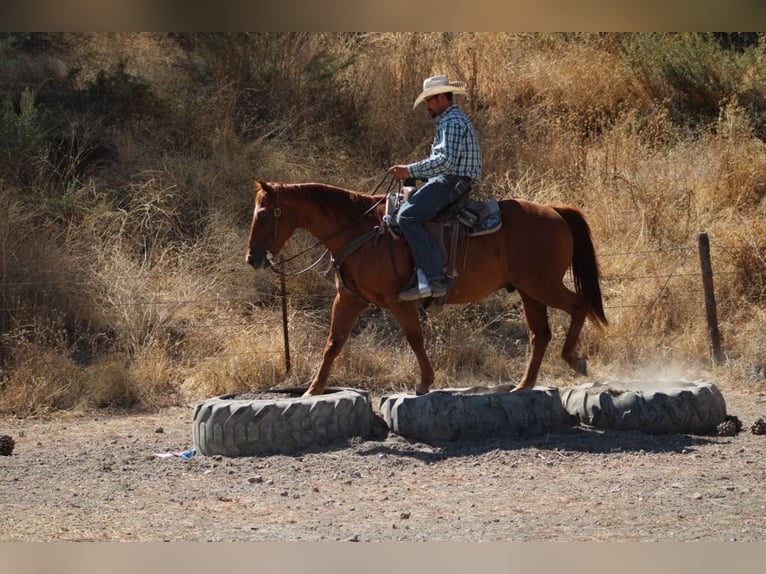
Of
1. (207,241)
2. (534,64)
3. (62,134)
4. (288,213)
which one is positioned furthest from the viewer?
(534,64)

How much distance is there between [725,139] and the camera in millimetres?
17562

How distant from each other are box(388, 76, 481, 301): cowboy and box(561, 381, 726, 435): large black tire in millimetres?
1555

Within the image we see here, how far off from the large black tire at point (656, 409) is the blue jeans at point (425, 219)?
1.64 meters

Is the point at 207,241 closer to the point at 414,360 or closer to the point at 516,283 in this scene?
the point at 414,360

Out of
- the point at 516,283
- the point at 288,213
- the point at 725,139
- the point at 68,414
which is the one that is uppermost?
the point at 725,139

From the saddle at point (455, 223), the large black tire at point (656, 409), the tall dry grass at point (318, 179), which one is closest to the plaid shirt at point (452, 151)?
the saddle at point (455, 223)

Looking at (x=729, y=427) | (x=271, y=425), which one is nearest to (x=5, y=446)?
(x=271, y=425)

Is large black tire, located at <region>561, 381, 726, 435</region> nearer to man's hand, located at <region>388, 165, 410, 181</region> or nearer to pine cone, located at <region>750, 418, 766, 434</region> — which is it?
pine cone, located at <region>750, 418, 766, 434</region>

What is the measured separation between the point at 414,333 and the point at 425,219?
1.02 meters

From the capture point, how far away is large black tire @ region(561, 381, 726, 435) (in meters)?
8.55

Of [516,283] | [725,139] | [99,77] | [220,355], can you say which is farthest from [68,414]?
[725,139]

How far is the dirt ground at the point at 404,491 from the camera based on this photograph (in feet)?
20.2

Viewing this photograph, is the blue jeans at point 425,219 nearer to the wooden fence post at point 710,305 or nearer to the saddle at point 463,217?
the saddle at point 463,217

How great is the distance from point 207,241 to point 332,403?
7003mm
